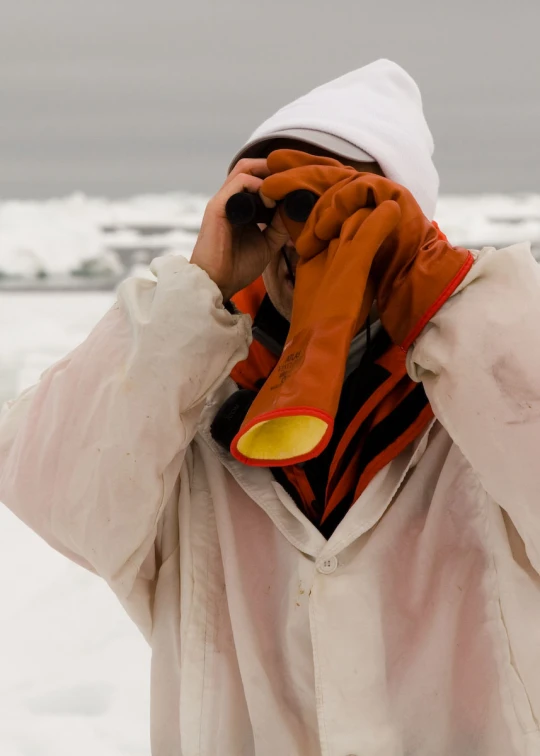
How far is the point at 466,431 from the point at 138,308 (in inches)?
12.9

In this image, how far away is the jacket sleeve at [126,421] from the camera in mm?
738

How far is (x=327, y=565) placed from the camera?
76 centimetres

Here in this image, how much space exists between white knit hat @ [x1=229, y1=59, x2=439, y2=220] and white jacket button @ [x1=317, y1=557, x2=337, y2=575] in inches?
15.9

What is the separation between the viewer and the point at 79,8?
3.00 metres

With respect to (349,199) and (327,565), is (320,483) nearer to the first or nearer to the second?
(327,565)

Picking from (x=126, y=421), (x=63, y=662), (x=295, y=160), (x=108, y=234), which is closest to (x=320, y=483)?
(x=126, y=421)

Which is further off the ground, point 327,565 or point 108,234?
point 327,565

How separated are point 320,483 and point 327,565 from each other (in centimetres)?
10

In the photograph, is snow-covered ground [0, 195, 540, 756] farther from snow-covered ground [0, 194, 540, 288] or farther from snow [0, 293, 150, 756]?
snow-covered ground [0, 194, 540, 288]

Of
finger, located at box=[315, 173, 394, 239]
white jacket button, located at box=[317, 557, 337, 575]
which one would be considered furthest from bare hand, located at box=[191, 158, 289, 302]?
white jacket button, located at box=[317, 557, 337, 575]

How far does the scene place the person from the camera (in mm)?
682

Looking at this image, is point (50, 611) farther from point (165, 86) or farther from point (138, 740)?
point (165, 86)

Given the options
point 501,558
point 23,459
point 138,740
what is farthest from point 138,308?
point 138,740

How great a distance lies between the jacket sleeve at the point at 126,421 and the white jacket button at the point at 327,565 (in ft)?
0.53
